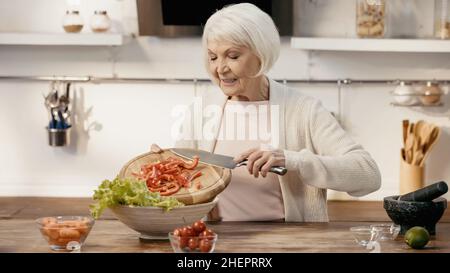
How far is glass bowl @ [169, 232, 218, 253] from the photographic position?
2.30 meters

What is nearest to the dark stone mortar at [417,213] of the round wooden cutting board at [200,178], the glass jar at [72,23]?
the round wooden cutting board at [200,178]

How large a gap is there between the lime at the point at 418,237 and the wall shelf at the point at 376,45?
237 centimetres

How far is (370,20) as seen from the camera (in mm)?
4777

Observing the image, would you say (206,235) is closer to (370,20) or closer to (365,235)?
(365,235)

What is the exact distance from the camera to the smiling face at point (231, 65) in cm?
302

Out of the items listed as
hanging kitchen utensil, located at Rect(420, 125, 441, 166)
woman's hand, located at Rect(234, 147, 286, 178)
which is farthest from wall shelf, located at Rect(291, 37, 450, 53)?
woman's hand, located at Rect(234, 147, 286, 178)

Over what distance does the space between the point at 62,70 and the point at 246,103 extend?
6.88ft

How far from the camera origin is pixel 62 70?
16.5ft

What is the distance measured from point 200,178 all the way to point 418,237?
2.29 ft

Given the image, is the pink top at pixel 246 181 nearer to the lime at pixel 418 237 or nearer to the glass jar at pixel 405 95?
the lime at pixel 418 237

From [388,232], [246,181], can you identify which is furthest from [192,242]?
[246,181]

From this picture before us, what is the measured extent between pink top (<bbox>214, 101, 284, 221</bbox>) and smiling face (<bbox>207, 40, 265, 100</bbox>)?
0.38ft

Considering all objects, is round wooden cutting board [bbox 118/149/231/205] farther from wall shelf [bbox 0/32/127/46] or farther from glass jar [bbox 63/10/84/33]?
glass jar [bbox 63/10/84/33]
